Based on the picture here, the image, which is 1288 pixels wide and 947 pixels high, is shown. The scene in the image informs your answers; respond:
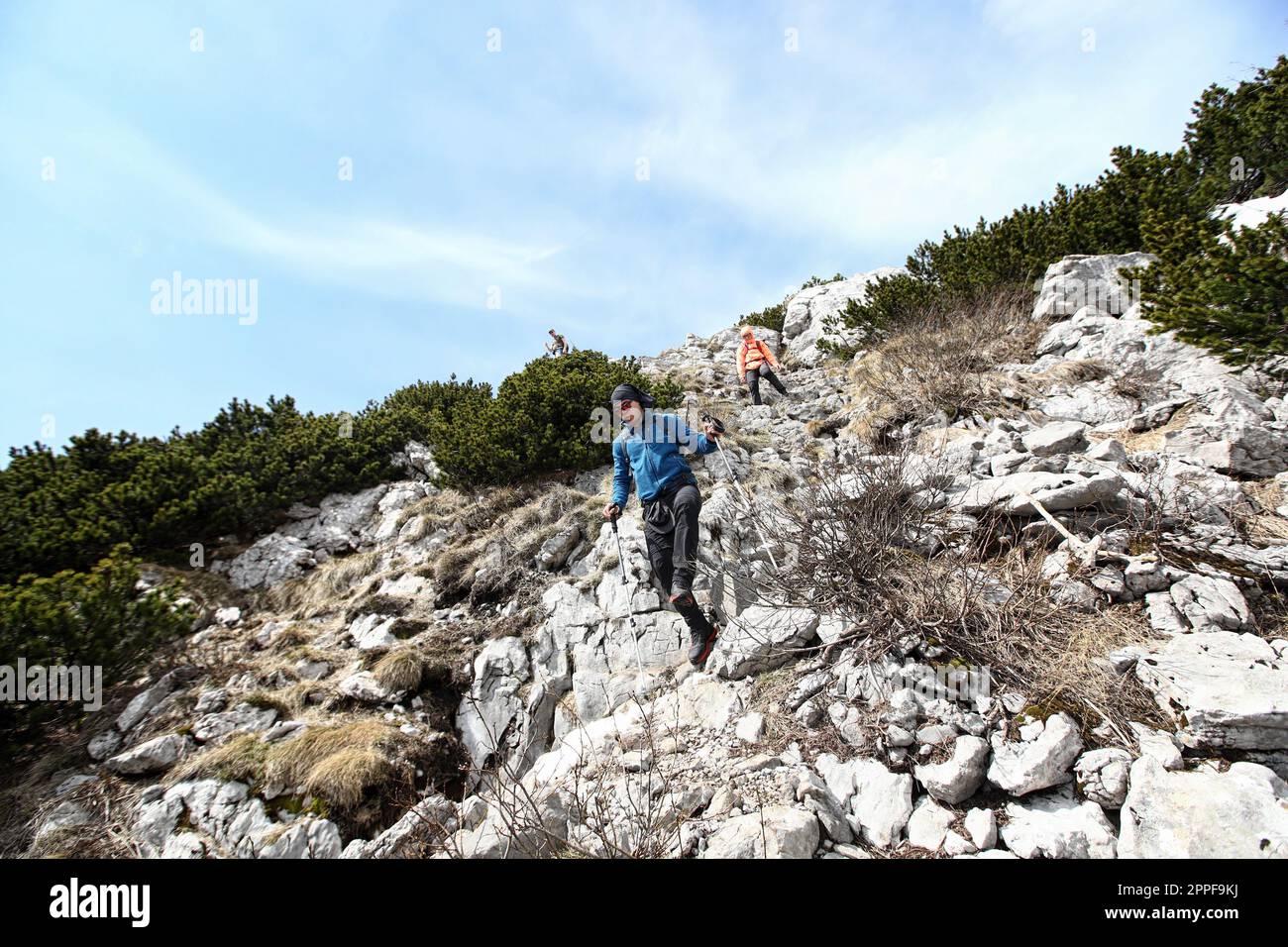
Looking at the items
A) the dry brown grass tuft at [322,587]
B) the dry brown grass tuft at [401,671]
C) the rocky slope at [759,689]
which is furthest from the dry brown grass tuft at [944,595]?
the dry brown grass tuft at [322,587]

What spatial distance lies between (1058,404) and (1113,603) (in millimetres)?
4072

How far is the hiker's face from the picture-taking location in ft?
16.5

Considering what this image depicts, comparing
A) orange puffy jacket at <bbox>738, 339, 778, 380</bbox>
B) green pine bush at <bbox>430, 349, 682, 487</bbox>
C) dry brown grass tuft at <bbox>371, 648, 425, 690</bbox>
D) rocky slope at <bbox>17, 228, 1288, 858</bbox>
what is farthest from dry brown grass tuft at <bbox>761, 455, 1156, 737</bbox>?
orange puffy jacket at <bbox>738, 339, 778, 380</bbox>

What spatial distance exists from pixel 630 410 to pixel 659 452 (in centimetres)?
51

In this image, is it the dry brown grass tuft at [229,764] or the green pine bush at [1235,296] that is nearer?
the dry brown grass tuft at [229,764]

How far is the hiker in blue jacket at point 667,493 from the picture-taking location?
4.56 meters

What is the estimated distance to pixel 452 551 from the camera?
7.16 m

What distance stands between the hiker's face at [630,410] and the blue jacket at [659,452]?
0.30 ft

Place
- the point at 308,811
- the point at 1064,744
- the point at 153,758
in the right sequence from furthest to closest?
the point at 153,758, the point at 308,811, the point at 1064,744

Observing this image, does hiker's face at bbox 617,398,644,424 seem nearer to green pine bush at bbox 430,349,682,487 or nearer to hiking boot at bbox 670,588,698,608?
hiking boot at bbox 670,588,698,608

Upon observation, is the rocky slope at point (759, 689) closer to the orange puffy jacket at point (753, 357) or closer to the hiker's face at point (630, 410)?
the hiker's face at point (630, 410)
